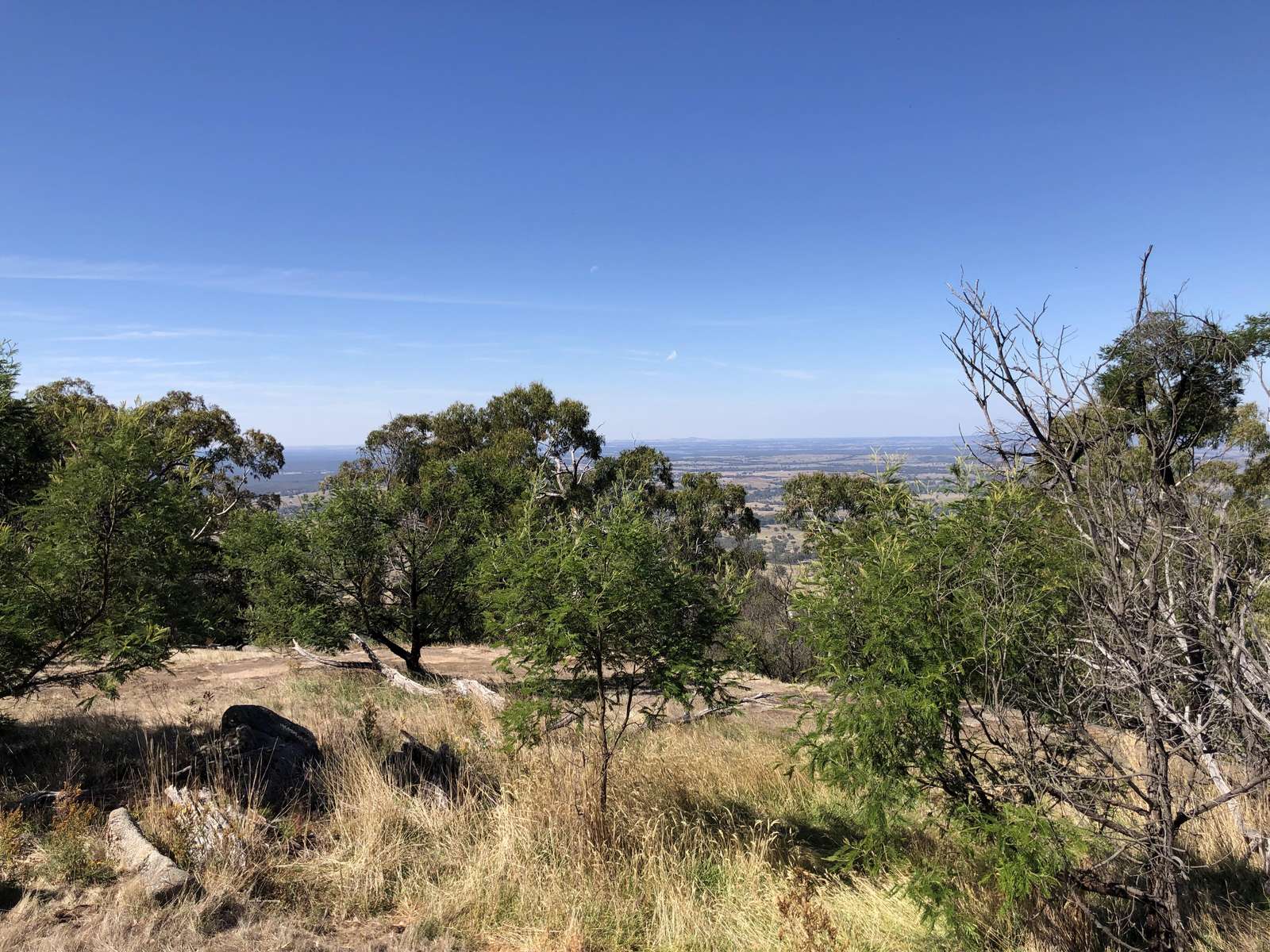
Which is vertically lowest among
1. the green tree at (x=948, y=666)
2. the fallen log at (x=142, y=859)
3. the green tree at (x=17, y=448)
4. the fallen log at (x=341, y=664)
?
the fallen log at (x=341, y=664)

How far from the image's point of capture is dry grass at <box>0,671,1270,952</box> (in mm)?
4344

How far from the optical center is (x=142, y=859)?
4.79 m

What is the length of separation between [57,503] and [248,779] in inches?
130

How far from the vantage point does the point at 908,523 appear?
5.70m

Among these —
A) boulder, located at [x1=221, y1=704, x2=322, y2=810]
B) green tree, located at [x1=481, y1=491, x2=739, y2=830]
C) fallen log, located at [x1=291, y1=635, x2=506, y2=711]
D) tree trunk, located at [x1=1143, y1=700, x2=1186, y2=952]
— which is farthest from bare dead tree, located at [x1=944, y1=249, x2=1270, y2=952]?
fallen log, located at [x1=291, y1=635, x2=506, y2=711]

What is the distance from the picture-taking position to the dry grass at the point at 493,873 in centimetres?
434

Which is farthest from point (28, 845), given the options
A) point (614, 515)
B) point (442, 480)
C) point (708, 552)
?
point (708, 552)

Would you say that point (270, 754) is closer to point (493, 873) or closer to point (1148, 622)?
point (493, 873)

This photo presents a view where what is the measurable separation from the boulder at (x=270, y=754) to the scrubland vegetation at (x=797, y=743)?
124 mm

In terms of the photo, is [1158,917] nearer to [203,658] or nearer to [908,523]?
[908,523]

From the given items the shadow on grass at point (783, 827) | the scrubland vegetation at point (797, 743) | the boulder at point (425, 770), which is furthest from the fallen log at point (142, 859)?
the shadow on grass at point (783, 827)

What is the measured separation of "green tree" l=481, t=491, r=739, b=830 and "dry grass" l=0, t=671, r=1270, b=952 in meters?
0.59

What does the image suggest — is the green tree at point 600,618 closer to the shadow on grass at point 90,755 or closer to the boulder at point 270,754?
the boulder at point 270,754

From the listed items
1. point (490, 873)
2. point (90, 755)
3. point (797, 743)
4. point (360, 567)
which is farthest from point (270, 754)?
point (360, 567)
